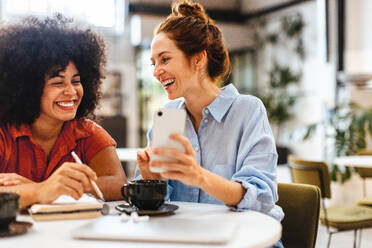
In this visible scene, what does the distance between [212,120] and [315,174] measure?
1738 millimetres

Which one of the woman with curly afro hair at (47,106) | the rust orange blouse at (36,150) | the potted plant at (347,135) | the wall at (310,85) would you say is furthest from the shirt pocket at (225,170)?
the wall at (310,85)

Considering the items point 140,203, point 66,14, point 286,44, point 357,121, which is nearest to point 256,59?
point 286,44

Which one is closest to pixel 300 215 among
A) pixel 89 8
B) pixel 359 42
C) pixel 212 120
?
pixel 212 120

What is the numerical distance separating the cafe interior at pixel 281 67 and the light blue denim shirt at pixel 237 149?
13.8 ft

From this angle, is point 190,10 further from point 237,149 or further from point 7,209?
point 7,209

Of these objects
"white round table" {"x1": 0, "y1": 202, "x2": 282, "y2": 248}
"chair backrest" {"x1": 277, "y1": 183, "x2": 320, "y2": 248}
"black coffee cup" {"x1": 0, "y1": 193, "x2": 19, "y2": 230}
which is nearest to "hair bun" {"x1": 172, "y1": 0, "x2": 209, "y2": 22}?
"chair backrest" {"x1": 277, "y1": 183, "x2": 320, "y2": 248}

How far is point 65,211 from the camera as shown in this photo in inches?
51.1

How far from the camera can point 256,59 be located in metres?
10.8

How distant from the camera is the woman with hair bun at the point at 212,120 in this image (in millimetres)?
1495

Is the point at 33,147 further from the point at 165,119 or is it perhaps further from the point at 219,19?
the point at 219,19

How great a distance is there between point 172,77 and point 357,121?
4354 millimetres

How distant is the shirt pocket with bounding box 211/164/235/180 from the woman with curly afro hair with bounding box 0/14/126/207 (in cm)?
35

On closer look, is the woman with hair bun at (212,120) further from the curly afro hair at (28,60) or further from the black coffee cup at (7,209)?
the black coffee cup at (7,209)

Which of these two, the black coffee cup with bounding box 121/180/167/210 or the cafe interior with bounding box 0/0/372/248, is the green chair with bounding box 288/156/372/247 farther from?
the cafe interior with bounding box 0/0/372/248
